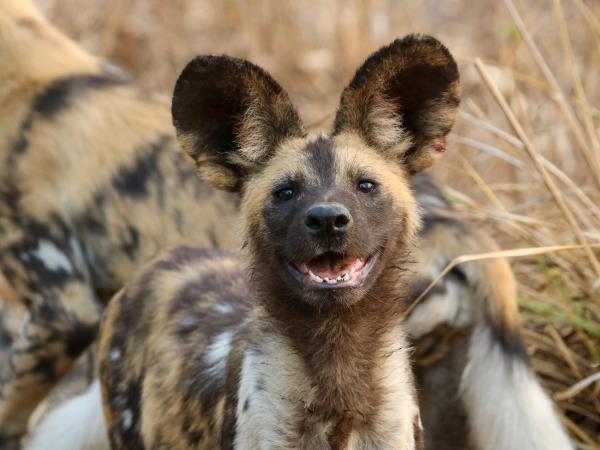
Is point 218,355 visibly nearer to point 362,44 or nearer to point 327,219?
point 327,219

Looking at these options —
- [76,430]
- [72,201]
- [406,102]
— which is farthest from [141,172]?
[406,102]

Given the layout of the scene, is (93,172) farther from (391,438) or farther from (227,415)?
(391,438)

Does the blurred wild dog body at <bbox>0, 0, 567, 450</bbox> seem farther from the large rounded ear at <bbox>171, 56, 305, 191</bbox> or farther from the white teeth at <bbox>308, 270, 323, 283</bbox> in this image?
the white teeth at <bbox>308, 270, 323, 283</bbox>

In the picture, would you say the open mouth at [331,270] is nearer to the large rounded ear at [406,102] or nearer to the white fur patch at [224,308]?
the large rounded ear at [406,102]

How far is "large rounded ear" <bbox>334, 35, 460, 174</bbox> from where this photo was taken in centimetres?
226

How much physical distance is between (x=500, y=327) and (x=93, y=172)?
1.45 metres

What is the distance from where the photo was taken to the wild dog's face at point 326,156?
2.12m

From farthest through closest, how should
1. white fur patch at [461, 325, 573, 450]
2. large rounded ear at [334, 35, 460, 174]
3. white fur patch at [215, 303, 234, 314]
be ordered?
white fur patch at [461, 325, 573, 450], white fur patch at [215, 303, 234, 314], large rounded ear at [334, 35, 460, 174]

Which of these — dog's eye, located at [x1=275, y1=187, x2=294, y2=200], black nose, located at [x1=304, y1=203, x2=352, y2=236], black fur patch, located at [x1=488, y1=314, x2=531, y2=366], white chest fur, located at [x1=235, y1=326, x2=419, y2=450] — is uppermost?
dog's eye, located at [x1=275, y1=187, x2=294, y2=200]

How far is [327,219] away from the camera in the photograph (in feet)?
6.68

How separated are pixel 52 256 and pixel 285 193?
1.54 metres

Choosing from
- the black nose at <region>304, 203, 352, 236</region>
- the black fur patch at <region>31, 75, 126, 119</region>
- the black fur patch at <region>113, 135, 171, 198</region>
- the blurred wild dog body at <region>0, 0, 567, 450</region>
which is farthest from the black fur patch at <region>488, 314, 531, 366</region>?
the black fur patch at <region>31, 75, 126, 119</region>

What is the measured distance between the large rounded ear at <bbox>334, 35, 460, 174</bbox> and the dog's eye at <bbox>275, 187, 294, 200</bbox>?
0.23 meters

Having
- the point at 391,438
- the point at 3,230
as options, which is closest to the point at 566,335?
the point at 391,438
